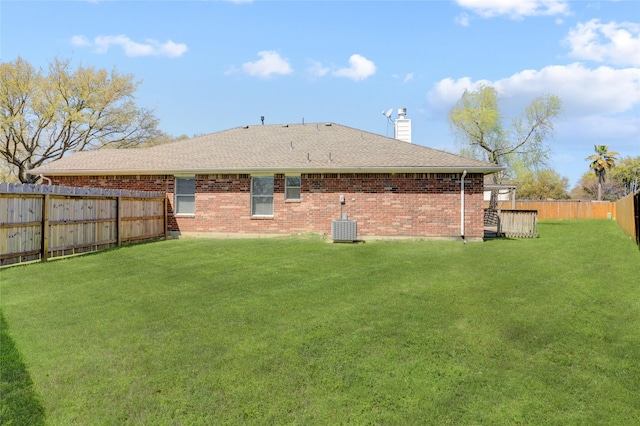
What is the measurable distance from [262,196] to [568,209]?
110 ft

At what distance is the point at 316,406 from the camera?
3283 millimetres

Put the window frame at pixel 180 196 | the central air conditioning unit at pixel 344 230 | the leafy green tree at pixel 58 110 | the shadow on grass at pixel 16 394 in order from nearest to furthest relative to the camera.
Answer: the shadow on grass at pixel 16 394, the central air conditioning unit at pixel 344 230, the window frame at pixel 180 196, the leafy green tree at pixel 58 110

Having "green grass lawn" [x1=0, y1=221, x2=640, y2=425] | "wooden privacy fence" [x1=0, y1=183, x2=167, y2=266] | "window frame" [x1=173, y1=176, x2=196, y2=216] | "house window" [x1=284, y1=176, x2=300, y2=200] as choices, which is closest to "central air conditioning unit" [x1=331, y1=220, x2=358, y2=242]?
"house window" [x1=284, y1=176, x2=300, y2=200]

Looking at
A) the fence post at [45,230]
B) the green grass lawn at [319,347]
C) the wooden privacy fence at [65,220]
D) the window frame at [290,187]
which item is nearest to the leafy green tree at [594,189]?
the window frame at [290,187]

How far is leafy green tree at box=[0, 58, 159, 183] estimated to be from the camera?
29.3 meters

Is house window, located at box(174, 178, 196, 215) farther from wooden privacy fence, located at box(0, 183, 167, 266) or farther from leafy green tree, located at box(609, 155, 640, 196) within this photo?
leafy green tree, located at box(609, 155, 640, 196)

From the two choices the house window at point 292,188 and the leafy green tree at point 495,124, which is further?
the leafy green tree at point 495,124

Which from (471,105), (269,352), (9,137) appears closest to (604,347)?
(269,352)

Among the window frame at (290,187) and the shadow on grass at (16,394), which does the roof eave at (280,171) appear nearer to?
the window frame at (290,187)

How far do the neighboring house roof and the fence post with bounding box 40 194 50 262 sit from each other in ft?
18.4

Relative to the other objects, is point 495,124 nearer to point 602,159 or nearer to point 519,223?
point 519,223

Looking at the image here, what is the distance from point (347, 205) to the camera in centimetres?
1493

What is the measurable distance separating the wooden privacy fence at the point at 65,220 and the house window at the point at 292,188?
499 centimetres

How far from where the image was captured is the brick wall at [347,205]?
14.5 meters
